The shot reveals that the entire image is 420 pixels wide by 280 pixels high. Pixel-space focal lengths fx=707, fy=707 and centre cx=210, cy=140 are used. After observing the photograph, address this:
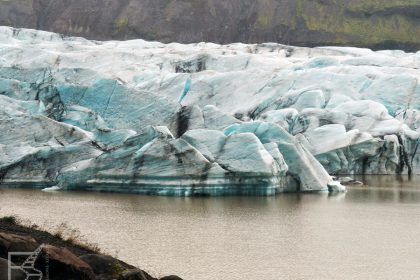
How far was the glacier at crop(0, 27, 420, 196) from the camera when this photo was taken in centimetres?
2794

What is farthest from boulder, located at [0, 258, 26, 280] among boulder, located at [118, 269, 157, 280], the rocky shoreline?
boulder, located at [118, 269, 157, 280]

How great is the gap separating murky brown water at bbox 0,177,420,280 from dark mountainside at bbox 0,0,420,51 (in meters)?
75.4

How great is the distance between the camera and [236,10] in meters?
107

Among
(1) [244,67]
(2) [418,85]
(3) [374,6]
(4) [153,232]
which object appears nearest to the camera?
(4) [153,232]

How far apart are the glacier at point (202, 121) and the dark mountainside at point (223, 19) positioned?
28723 millimetres

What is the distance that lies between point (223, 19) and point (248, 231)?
8994cm

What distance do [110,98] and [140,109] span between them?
2.32 m

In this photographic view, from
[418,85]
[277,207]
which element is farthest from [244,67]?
[277,207]

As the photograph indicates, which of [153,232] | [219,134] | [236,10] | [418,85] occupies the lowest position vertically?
[153,232]

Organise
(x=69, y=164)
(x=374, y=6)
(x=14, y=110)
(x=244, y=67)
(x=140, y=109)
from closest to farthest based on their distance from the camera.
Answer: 1. (x=69, y=164)
2. (x=14, y=110)
3. (x=140, y=109)
4. (x=244, y=67)
5. (x=374, y=6)

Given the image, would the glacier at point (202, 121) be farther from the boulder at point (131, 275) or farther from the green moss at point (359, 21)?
→ the green moss at point (359, 21)

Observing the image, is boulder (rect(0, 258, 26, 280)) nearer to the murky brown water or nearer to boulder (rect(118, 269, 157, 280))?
boulder (rect(118, 269, 157, 280))

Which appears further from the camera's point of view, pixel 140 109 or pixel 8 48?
pixel 8 48

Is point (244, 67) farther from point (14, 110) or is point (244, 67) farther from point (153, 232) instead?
point (153, 232)
